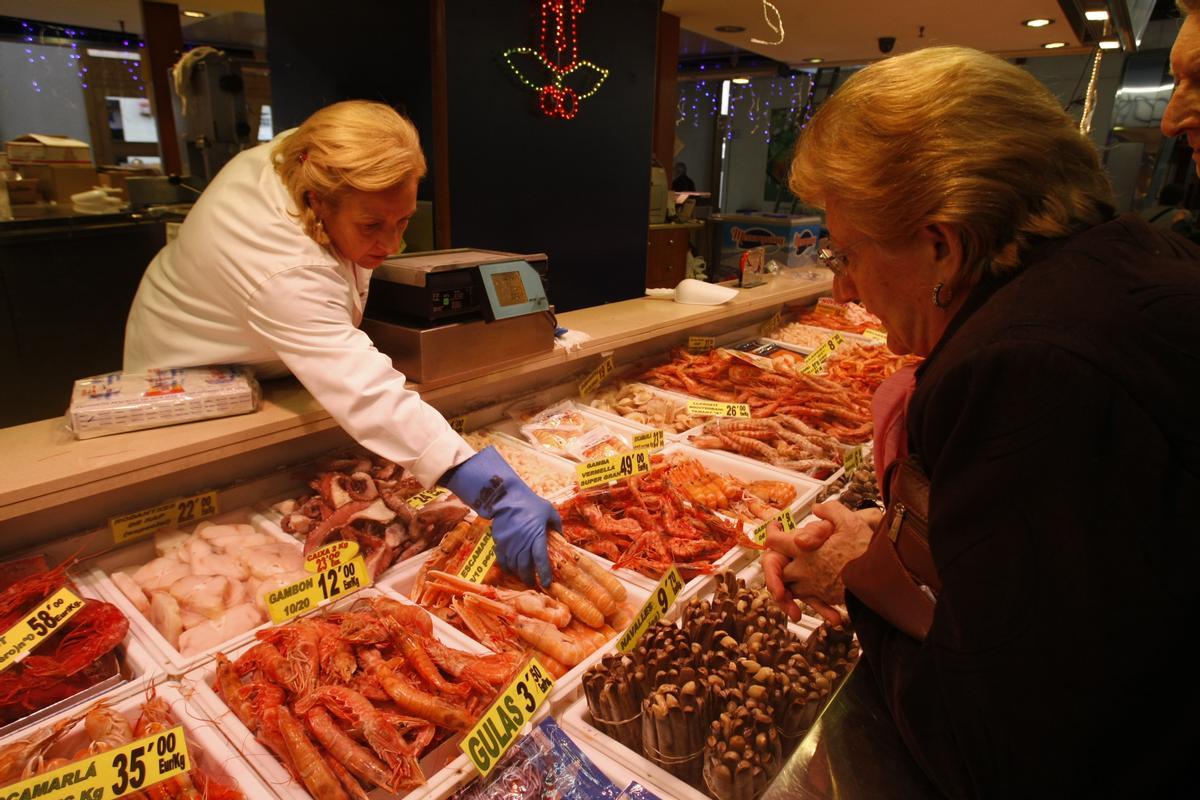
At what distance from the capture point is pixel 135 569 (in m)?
2.10

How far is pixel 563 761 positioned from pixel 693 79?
47.3ft

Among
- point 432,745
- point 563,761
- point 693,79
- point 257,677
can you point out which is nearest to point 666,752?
point 563,761

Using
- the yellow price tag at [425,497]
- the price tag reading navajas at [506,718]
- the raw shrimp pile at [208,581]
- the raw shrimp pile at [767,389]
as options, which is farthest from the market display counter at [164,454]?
the price tag reading navajas at [506,718]

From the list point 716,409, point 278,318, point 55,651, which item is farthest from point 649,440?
point 55,651

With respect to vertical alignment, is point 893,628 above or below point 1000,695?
below

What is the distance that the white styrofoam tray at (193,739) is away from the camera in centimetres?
147

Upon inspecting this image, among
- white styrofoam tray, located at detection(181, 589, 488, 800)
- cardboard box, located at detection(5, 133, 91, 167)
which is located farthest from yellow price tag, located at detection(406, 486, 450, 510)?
cardboard box, located at detection(5, 133, 91, 167)

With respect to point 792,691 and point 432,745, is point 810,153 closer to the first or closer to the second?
point 792,691

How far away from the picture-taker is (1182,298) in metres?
0.95

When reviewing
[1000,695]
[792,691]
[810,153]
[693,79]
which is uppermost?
[693,79]

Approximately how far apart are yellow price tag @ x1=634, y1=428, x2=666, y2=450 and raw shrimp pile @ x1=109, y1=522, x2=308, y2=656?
1351 millimetres

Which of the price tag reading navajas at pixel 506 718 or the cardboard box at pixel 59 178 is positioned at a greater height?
the cardboard box at pixel 59 178

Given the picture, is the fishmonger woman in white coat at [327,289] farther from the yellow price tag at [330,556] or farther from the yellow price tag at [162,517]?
the yellow price tag at [162,517]

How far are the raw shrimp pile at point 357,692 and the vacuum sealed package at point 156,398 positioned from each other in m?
0.64
